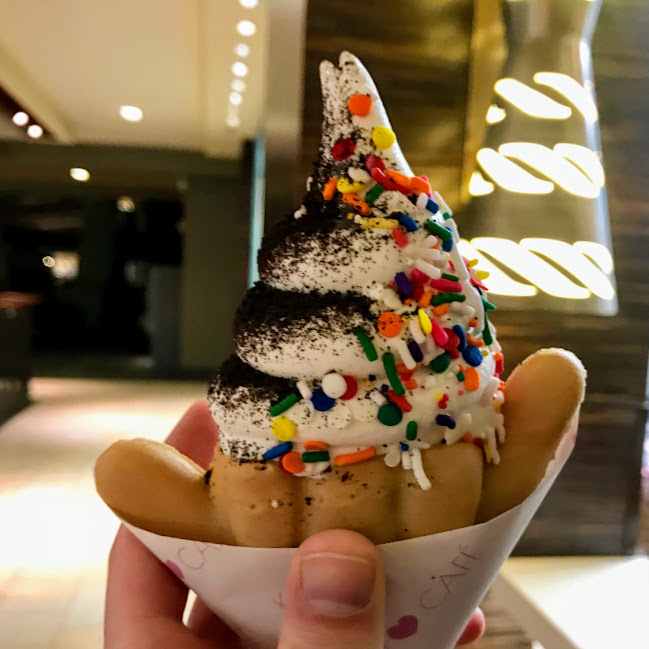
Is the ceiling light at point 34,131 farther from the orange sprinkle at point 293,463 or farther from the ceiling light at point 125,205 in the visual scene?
the orange sprinkle at point 293,463

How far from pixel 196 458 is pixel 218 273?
730cm

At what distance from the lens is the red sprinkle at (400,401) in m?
0.69

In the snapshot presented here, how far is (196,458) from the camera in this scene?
3.75 feet

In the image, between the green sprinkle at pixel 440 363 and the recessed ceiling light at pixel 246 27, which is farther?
the recessed ceiling light at pixel 246 27

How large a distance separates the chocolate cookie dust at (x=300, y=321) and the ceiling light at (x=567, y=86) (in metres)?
1.03

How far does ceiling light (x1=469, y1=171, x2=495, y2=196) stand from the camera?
1.46m

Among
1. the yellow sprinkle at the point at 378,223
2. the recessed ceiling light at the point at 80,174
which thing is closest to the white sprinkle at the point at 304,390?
the yellow sprinkle at the point at 378,223

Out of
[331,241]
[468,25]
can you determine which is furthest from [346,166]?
[468,25]

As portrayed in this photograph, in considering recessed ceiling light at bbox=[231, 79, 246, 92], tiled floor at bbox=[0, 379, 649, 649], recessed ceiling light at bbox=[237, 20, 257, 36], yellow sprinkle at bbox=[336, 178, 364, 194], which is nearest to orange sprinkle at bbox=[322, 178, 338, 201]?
yellow sprinkle at bbox=[336, 178, 364, 194]

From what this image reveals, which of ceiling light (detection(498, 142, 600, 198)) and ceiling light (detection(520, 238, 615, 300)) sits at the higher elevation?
ceiling light (detection(498, 142, 600, 198))

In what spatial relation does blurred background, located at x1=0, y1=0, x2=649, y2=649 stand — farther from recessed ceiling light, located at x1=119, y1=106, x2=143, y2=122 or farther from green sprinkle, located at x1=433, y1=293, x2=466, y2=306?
green sprinkle, located at x1=433, y1=293, x2=466, y2=306

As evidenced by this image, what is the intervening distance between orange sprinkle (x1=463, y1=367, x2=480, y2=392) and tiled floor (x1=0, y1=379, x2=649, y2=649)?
4.07 feet

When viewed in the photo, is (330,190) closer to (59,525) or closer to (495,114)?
(495,114)

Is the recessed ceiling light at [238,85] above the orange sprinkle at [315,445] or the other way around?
above
